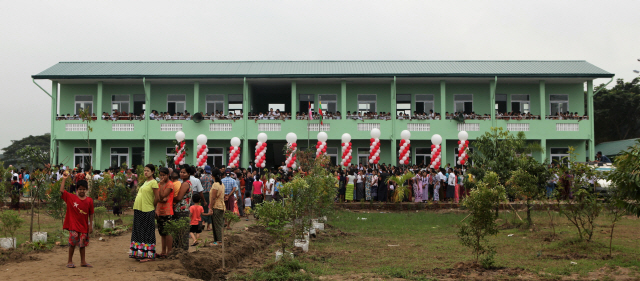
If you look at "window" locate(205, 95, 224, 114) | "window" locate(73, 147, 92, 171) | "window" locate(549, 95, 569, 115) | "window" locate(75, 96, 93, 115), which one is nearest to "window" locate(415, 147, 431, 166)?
"window" locate(549, 95, 569, 115)

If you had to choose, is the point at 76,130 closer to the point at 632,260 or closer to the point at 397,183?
the point at 397,183

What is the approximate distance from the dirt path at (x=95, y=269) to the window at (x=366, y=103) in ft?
64.3

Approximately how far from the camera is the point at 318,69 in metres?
26.5

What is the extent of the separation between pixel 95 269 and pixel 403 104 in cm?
2187

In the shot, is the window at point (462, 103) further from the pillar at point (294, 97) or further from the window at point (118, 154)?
the window at point (118, 154)

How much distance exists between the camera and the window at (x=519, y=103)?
2722cm

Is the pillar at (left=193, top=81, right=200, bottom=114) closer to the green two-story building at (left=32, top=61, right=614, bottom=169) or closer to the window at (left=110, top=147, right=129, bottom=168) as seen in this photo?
the green two-story building at (left=32, top=61, right=614, bottom=169)

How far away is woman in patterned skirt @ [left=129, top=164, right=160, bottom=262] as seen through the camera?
7.65 meters

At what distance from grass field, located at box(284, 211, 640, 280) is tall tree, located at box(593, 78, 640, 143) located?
25041 millimetres

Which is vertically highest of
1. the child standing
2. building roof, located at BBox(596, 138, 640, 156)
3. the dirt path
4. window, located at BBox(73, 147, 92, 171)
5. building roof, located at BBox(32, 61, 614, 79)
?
building roof, located at BBox(32, 61, 614, 79)

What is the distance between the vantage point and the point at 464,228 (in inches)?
323

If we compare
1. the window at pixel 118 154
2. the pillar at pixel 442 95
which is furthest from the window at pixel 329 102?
the window at pixel 118 154

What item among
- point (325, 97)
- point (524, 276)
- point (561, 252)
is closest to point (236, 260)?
point (524, 276)

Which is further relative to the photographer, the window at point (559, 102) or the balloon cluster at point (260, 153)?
the window at point (559, 102)
